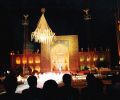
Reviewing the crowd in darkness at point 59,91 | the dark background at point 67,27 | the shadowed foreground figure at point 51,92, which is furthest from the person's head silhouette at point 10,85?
the dark background at point 67,27

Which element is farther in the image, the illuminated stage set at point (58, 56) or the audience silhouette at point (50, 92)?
the illuminated stage set at point (58, 56)

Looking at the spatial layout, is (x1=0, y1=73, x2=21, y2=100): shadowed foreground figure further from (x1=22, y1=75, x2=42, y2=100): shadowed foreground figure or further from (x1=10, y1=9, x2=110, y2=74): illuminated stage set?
(x1=10, y1=9, x2=110, y2=74): illuminated stage set

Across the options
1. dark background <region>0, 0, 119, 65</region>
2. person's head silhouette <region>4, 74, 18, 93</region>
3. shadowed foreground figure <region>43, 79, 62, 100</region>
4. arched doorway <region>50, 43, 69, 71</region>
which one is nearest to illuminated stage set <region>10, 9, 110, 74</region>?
arched doorway <region>50, 43, 69, 71</region>

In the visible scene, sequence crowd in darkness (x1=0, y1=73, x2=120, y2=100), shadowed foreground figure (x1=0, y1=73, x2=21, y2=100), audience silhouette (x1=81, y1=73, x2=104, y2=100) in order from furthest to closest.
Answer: audience silhouette (x1=81, y1=73, x2=104, y2=100) < crowd in darkness (x1=0, y1=73, x2=120, y2=100) < shadowed foreground figure (x1=0, y1=73, x2=21, y2=100)

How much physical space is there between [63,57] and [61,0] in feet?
21.3

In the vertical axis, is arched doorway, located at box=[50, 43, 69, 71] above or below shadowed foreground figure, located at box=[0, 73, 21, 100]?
above

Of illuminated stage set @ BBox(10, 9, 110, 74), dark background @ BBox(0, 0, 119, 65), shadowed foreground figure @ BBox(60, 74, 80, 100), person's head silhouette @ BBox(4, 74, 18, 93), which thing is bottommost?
shadowed foreground figure @ BBox(60, 74, 80, 100)

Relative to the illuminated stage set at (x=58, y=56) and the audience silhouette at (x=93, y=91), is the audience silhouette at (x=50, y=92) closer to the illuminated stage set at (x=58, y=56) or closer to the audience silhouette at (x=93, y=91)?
the audience silhouette at (x=93, y=91)

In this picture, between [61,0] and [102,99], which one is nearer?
[102,99]

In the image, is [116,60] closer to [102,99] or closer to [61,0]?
[61,0]

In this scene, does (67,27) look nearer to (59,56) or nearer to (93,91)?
(59,56)

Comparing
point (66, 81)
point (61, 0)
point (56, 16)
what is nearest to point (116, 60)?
point (56, 16)

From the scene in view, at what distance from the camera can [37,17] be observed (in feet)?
57.5

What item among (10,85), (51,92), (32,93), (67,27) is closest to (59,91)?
(51,92)
